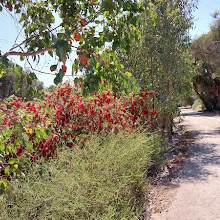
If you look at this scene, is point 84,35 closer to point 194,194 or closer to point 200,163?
point 194,194

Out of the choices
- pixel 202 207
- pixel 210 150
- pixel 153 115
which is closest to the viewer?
pixel 202 207

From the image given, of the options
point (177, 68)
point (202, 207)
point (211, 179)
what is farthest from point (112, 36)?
point (177, 68)

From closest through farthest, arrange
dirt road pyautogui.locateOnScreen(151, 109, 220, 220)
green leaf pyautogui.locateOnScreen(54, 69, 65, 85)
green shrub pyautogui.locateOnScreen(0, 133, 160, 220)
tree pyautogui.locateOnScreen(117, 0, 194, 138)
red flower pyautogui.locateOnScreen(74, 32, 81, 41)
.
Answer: green leaf pyautogui.locateOnScreen(54, 69, 65, 85) → red flower pyautogui.locateOnScreen(74, 32, 81, 41) → green shrub pyautogui.locateOnScreen(0, 133, 160, 220) → dirt road pyautogui.locateOnScreen(151, 109, 220, 220) → tree pyautogui.locateOnScreen(117, 0, 194, 138)

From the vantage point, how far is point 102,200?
3430mm

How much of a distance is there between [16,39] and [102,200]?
2.34 metres

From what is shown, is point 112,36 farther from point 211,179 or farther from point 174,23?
point 174,23

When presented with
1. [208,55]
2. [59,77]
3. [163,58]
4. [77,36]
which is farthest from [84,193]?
[208,55]

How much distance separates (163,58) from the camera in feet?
30.6

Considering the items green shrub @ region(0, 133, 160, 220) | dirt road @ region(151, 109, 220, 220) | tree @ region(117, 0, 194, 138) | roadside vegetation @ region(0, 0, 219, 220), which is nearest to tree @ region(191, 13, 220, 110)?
tree @ region(117, 0, 194, 138)

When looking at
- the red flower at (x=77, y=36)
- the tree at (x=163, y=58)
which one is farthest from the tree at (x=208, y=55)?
the red flower at (x=77, y=36)

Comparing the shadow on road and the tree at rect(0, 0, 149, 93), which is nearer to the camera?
the tree at rect(0, 0, 149, 93)

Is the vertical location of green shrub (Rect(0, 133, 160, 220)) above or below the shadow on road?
above

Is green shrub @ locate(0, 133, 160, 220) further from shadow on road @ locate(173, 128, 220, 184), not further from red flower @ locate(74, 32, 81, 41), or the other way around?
shadow on road @ locate(173, 128, 220, 184)

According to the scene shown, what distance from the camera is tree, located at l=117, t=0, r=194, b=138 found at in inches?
359
